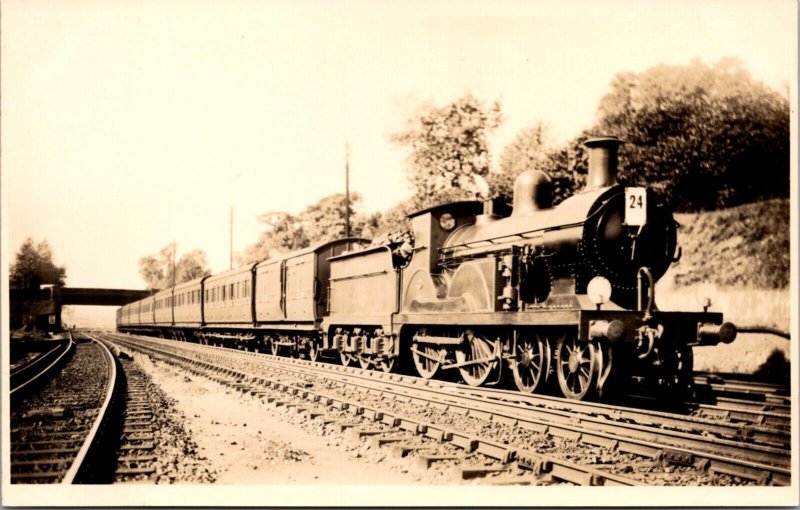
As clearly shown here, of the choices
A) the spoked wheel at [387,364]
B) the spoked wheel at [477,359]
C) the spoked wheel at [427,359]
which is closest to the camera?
the spoked wheel at [477,359]

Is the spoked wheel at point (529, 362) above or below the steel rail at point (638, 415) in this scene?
above

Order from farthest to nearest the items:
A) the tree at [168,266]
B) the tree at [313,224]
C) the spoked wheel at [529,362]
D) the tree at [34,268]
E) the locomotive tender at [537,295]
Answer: the tree at [313,224]
the tree at [168,266]
the spoked wheel at [529,362]
the locomotive tender at [537,295]
the tree at [34,268]

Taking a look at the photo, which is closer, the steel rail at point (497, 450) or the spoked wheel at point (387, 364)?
the steel rail at point (497, 450)

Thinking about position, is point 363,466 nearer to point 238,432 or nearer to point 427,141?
point 238,432

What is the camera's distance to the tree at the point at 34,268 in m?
6.57

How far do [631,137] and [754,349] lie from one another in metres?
3.84

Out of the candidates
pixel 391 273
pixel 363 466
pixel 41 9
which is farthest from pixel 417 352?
pixel 41 9

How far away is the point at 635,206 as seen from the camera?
7.51m

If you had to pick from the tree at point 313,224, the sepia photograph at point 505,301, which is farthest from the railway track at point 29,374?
the tree at point 313,224

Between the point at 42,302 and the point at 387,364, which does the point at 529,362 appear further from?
the point at 42,302

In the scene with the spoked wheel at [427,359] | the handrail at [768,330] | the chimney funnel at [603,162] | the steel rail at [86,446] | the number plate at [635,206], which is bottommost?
the steel rail at [86,446]

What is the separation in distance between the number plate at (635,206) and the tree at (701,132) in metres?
1.30

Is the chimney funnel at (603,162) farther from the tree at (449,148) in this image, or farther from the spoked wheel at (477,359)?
the spoked wheel at (477,359)

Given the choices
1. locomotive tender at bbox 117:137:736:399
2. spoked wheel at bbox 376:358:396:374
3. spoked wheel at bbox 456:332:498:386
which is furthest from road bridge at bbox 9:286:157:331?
spoked wheel at bbox 456:332:498:386
